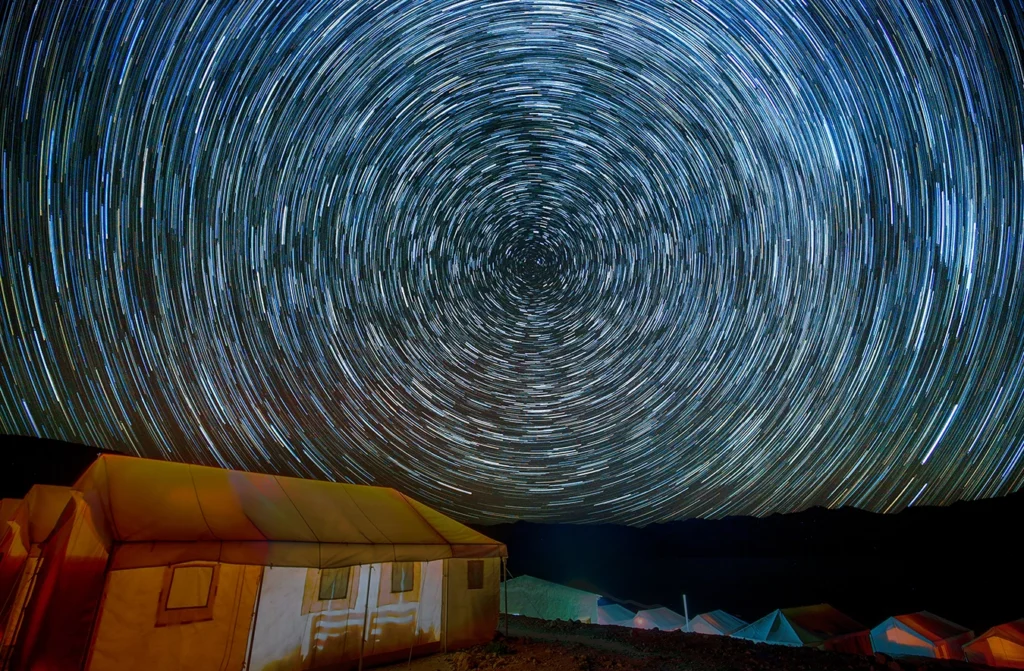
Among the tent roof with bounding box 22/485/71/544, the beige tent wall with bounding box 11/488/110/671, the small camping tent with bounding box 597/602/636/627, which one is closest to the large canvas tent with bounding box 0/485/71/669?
the tent roof with bounding box 22/485/71/544

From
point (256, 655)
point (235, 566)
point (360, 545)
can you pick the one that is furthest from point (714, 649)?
point (235, 566)

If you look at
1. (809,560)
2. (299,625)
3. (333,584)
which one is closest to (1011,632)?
(333,584)

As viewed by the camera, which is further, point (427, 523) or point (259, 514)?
point (427, 523)

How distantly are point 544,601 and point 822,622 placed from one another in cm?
1401

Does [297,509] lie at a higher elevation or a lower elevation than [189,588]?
higher

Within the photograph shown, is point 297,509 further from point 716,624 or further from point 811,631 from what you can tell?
point 716,624

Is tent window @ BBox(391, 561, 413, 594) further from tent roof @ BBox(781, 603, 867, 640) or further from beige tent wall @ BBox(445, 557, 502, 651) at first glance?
tent roof @ BBox(781, 603, 867, 640)

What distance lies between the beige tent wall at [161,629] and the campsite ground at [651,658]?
313 centimetres

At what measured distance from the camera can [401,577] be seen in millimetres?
10570

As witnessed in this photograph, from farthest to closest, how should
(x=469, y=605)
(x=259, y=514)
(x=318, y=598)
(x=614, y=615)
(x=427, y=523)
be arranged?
(x=614, y=615) → (x=427, y=523) → (x=469, y=605) → (x=318, y=598) → (x=259, y=514)

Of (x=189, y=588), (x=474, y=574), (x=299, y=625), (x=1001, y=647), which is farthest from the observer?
(x=1001, y=647)

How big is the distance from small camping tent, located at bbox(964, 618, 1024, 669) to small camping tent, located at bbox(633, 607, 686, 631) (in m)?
14.0

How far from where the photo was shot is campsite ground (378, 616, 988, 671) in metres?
9.07

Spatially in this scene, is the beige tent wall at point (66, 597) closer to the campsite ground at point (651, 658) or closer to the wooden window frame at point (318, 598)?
the wooden window frame at point (318, 598)
